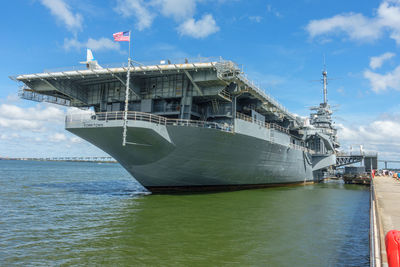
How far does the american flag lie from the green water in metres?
8.99

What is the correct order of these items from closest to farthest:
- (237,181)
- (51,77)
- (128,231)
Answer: (128,231) → (51,77) → (237,181)

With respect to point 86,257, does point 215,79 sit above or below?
above

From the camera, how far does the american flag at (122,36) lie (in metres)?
16.3

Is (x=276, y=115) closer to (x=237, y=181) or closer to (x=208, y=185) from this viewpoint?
(x=237, y=181)

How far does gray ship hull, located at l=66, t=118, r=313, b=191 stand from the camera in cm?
1626

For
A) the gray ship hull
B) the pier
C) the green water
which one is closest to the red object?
the pier

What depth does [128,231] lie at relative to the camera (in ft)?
33.4

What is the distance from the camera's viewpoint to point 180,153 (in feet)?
56.3

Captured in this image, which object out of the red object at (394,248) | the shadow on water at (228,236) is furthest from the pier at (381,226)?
the shadow on water at (228,236)

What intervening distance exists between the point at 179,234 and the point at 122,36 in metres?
11.6

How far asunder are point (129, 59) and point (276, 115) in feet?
50.9

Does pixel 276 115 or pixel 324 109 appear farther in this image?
pixel 324 109

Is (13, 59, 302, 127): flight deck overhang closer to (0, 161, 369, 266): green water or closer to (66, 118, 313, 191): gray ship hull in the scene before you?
(66, 118, 313, 191): gray ship hull

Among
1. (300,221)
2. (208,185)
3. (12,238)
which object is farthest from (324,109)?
(12,238)
